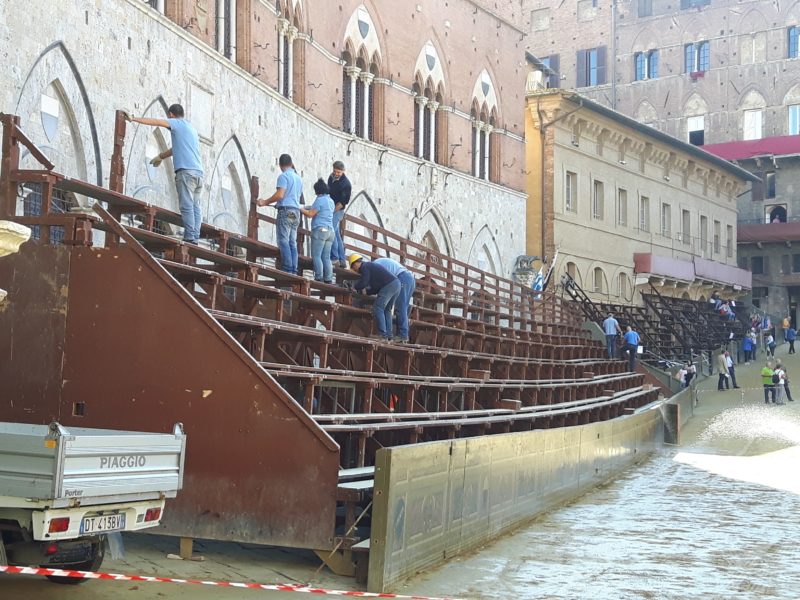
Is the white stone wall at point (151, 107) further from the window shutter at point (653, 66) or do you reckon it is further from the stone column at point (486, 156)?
the window shutter at point (653, 66)

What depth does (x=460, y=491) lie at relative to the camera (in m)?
11.8

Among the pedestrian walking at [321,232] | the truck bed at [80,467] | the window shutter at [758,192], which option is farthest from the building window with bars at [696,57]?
the truck bed at [80,467]

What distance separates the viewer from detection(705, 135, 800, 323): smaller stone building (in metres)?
59.8

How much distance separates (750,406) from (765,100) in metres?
29.6

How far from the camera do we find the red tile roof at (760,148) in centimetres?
5947

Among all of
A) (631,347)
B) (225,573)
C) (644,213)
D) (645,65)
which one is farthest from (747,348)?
(225,573)

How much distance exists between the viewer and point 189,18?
61.4 feet

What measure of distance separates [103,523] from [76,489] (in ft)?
1.83

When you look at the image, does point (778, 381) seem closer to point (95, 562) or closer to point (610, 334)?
point (610, 334)

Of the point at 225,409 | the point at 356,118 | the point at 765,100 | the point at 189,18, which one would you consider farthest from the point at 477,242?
the point at 765,100

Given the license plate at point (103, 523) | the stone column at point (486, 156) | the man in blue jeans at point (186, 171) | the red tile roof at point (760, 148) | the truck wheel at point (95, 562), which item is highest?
the red tile roof at point (760, 148)

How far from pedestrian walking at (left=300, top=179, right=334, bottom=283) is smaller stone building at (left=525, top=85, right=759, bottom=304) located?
2383cm

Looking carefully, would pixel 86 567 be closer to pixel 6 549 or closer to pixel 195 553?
pixel 6 549

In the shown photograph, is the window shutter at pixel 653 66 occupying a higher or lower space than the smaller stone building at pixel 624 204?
higher
